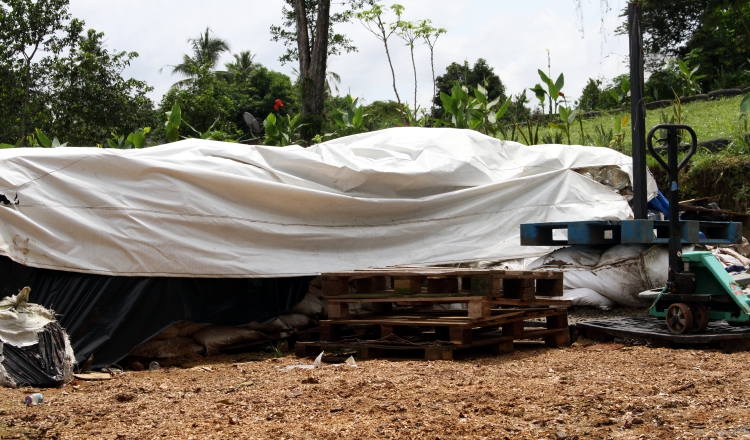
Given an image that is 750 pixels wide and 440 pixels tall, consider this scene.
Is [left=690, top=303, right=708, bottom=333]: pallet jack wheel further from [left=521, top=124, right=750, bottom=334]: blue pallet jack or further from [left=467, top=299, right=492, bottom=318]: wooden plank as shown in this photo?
[left=467, top=299, right=492, bottom=318]: wooden plank

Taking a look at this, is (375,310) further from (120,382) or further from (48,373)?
(48,373)

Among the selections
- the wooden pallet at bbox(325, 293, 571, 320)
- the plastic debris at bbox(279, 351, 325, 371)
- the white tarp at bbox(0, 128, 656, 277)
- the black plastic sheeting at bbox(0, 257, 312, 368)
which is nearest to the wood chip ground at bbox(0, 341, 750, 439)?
the plastic debris at bbox(279, 351, 325, 371)

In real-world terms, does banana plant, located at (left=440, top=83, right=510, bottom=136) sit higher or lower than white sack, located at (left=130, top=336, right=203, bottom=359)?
higher

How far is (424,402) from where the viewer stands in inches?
140

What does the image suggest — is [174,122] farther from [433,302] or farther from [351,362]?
[351,362]

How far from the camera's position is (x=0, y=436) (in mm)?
3213

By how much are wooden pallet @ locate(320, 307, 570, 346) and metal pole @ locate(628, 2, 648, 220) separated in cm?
192

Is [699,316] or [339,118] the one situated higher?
[339,118]

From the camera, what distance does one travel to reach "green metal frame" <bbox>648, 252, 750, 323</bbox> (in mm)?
4992

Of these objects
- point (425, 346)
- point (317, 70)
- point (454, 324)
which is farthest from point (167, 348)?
point (317, 70)

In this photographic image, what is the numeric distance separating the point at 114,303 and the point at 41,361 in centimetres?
89

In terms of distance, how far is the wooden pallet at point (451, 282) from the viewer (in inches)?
201

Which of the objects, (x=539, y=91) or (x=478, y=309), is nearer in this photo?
(x=478, y=309)

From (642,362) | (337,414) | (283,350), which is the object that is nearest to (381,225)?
(283,350)
